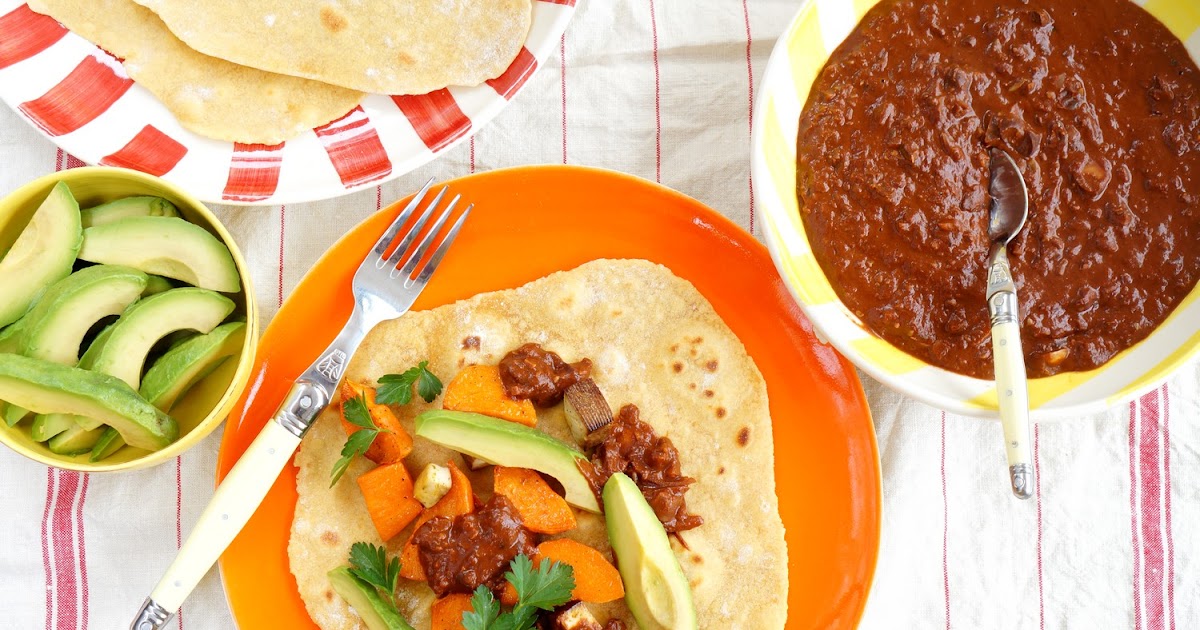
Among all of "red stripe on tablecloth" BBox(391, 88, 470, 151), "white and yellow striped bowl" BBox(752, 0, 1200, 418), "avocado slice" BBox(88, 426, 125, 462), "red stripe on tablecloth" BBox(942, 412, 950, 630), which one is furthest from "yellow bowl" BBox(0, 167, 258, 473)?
"red stripe on tablecloth" BBox(942, 412, 950, 630)

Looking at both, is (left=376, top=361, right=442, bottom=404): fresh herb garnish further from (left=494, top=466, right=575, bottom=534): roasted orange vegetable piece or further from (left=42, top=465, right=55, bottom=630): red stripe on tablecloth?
(left=42, top=465, right=55, bottom=630): red stripe on tablecloth

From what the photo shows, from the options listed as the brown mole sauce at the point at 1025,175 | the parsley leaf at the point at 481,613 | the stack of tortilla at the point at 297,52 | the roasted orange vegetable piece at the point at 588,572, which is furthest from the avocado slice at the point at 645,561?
the stack of tortilla at the point at 297,52

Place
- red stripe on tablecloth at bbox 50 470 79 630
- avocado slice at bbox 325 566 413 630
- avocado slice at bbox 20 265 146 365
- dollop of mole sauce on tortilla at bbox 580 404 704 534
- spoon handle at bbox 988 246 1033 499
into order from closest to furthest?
spoon handle at bbox 988 246 1033 499 < avocado slice at bbox 20 265 146 365 < avocado slice at bbox 325 566 413 630 < dollop of mole sauce on tortilla at bbox 580 404 704 534 < red stripe on tablecloth at bbox 50 470 79 630

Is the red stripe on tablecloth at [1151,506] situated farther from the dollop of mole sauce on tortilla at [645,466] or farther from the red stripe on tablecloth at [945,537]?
the dollop of mole sauce on tortilla at [645,466]

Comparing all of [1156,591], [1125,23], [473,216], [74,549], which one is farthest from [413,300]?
[1156,591]

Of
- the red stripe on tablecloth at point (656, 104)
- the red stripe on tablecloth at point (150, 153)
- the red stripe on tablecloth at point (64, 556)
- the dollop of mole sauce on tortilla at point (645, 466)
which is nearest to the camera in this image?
the dollop of mole sauce on tortilla at point (645, 466)

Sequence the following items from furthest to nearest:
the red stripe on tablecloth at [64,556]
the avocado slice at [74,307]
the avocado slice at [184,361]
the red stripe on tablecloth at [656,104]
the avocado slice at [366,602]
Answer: the red stripe on tablecloth at [656,104], the red stripe on tablecloth at [64,556], the avocado slice at [366,602], the avocado slice at [184,361], the avocado slice at [74,307]

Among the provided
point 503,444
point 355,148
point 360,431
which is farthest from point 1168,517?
point 355,148
